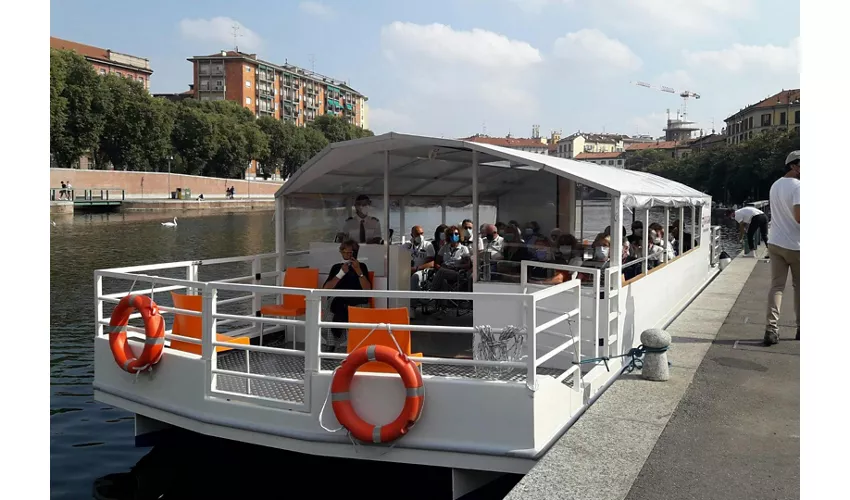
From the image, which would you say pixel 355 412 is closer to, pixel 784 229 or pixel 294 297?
pixel 294 297

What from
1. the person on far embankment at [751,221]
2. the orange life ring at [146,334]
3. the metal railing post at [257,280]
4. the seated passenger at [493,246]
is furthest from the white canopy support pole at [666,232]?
the person on far embankment at [751,221]

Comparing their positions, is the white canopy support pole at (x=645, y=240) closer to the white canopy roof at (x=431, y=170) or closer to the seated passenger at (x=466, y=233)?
the white canopy roof at (x=431, y=170)

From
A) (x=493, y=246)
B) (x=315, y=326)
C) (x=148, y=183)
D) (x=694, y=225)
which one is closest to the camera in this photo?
(x=315, y=326)

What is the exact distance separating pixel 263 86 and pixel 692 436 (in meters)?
148

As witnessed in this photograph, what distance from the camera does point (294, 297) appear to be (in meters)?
8.64

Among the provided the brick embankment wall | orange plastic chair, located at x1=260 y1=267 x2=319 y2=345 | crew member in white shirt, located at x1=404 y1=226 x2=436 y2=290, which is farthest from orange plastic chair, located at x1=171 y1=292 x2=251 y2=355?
the brick embankment wall

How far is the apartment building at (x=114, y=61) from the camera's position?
392ft

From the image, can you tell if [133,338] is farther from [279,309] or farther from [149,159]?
[149,159]

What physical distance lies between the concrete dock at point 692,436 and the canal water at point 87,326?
2.10m

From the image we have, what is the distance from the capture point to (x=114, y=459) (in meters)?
8.34

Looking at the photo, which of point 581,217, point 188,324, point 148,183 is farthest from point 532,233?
point 148,183

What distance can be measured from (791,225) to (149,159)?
78.9 meters

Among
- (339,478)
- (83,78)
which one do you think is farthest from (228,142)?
(339,478)

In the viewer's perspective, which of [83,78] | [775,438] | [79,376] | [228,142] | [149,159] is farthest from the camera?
[228,142]
